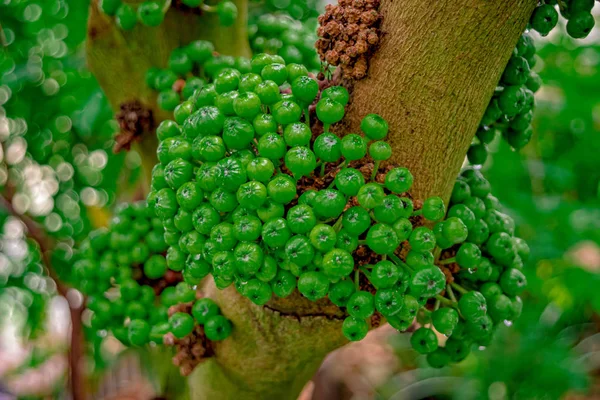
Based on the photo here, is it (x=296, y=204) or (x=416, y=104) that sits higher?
(x=416, y=104)

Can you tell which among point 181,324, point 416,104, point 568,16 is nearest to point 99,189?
point 181,324

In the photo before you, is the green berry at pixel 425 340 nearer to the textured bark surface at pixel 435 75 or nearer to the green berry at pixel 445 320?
the green berry at pixel 445 320

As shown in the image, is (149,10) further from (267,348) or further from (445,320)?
(445,320)

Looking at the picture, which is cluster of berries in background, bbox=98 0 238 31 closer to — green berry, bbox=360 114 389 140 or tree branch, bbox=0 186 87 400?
green berry, bbox=360 114 389 140

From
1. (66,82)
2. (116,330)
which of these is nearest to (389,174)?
(116,330)

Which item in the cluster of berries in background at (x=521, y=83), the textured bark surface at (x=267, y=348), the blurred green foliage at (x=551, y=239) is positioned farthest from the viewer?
the blurred green foliage at (x=551, y=239)

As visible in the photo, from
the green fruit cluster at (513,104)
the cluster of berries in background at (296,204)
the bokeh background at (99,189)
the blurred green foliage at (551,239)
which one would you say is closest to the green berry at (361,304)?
the cluster of berries in background at (296,204)
